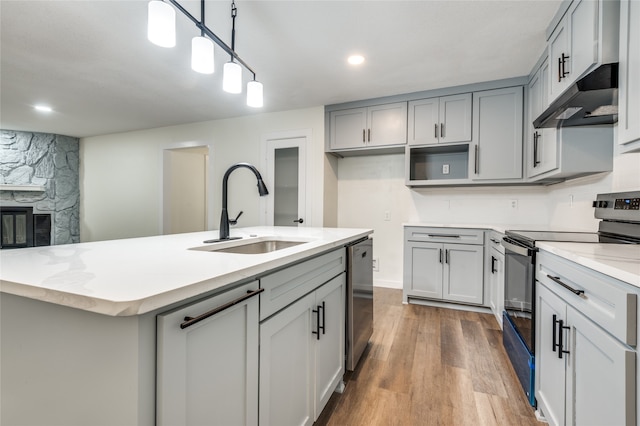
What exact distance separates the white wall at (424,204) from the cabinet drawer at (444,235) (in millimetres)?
521

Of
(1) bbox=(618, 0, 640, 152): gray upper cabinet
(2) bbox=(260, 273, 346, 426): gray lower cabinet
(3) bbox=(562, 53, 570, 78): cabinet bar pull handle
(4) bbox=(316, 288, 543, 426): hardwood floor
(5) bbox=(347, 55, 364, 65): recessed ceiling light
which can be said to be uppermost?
(5) bbox=(347, 55, 364, 65): recessed ceiling light

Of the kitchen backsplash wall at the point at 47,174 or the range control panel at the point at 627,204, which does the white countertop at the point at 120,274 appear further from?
the kitchen backsplash wall at the point at 47,174

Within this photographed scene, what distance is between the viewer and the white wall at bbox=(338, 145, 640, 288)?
2703 millimetres

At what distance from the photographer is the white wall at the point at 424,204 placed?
2703 millimetres

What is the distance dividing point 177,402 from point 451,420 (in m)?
1.49

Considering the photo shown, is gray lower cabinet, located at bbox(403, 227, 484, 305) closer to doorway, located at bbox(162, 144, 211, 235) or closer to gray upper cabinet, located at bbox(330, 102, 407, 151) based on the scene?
gray upper cabinet, located at bbox(330, 102, 407, 151)

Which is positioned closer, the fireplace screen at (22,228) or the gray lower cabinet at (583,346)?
the gray lower cabinet at (583,346)

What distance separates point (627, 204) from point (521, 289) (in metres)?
0.71

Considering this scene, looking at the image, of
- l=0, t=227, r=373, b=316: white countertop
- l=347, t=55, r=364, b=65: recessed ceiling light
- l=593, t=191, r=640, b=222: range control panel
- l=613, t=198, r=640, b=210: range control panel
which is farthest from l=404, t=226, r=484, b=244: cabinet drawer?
l=0, t=227, r=373, b=316: white countertop

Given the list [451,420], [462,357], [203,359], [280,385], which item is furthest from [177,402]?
[462,357]

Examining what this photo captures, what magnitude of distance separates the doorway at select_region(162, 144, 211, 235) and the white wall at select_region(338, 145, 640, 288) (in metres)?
2.49

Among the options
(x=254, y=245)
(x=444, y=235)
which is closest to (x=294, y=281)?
(x=254, y=245)

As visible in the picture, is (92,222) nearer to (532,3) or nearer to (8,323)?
(8,323)

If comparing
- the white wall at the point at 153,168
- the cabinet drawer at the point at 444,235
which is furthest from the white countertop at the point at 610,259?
the white wall at the point at 153,168
